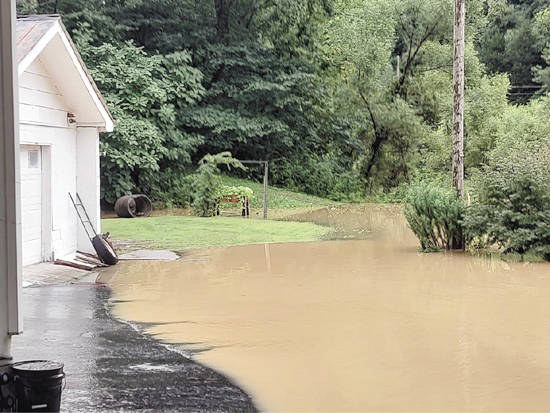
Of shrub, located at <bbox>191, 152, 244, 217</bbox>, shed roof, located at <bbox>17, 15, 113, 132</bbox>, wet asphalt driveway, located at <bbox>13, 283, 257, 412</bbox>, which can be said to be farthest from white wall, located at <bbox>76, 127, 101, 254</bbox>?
shrub, located at <bbox>191, 152, 244, 217</bbox>

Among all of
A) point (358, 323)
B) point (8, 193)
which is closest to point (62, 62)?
point (358, 323)

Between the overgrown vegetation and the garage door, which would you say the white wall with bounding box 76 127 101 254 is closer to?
the garage door

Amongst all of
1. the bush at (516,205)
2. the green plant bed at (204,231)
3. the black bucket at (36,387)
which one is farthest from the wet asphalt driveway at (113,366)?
the bush at (516,205)

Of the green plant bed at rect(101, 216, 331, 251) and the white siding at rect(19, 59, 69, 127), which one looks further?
the green plant bed at rect(101, 216, 331, 251)

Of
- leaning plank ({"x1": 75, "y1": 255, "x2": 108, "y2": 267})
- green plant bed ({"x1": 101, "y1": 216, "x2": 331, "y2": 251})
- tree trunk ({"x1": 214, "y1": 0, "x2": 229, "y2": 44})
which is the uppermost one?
tree trunk ({"x1": 214, "y1": 0, "x2": 229, "y2": 44})

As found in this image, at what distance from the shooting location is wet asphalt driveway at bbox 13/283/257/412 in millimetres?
6312

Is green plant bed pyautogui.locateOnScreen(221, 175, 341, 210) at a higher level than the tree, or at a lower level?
lower

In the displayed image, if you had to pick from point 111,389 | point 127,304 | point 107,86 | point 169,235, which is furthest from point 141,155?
point 111,389

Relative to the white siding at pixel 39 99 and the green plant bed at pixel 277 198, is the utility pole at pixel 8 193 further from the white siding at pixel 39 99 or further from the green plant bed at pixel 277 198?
the green plant bed at pixel 277 198

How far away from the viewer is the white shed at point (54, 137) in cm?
1295

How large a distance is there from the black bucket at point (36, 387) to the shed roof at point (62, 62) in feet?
25.0

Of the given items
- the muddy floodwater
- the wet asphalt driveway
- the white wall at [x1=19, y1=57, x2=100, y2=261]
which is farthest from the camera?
→ the white wall at [x1=19, y1=57, x2=100, y2=261]

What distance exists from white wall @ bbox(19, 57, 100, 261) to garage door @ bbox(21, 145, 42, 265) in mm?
160

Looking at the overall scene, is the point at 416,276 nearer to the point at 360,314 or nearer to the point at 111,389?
the point at 360,314
